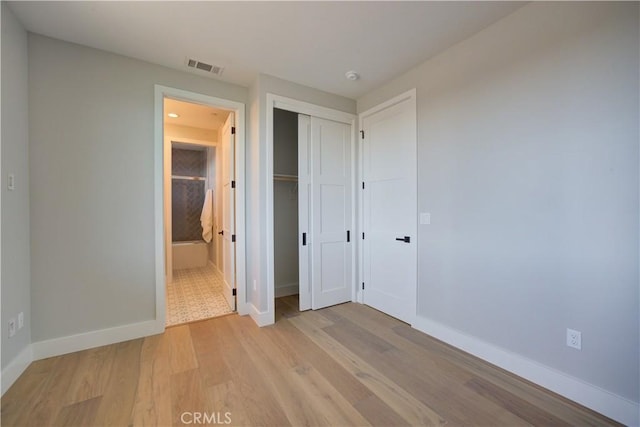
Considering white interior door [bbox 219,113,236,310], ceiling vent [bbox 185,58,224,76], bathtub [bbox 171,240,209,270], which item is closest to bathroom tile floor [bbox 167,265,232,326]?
white interior door [bbox 219,113,236,310]

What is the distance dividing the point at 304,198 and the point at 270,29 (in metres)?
1.67

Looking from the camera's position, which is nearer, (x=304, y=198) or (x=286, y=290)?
(x=304, y=198)

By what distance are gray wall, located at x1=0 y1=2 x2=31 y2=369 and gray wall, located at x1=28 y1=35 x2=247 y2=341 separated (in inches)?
2.6

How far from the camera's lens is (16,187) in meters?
1.97

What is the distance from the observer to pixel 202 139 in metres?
4.66

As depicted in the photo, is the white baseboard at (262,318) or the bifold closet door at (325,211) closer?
the white baseboard at (262,318)

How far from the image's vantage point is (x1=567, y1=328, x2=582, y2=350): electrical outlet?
1685 millimetres

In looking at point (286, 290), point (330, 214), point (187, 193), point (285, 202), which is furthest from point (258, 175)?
point (187, 193)

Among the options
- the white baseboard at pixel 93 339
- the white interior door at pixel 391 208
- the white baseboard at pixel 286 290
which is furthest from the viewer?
the white baseboard at pixel 286 290

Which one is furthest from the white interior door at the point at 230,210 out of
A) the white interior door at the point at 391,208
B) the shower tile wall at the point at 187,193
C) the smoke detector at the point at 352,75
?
the shower tile wall at the point at 187,193

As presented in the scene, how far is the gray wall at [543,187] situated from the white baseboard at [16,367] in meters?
3.31

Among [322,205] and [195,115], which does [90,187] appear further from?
[322,205]

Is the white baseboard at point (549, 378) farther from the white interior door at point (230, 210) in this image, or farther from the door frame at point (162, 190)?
the white interior door at point (230, 210)

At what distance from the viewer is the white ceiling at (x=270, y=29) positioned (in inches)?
74.7
